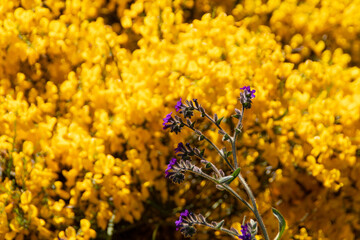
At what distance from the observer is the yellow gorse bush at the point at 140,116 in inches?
123

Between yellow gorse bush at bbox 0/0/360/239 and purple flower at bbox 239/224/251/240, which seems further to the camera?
yellow gorse bush at bbox 0/0/360/239

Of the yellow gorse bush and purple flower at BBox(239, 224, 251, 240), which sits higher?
the yellow gorse bush

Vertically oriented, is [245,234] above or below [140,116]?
below

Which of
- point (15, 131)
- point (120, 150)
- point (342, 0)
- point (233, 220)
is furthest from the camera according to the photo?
point (342, 0)

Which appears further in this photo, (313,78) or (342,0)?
(342,0)

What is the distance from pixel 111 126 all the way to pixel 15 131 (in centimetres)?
58

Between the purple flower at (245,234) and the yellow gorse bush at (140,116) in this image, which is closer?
the purple flower at (245,234)

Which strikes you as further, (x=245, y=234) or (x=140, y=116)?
(x=140, y=116)

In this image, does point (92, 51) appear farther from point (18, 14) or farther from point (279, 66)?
point (279, 66)

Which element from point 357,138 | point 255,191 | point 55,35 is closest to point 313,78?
point 357,138

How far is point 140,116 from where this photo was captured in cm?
322

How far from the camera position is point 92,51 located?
11.3 ft

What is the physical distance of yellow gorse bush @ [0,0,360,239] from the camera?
3.12 meters

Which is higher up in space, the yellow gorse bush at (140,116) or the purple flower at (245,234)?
the yellow gorse bush at (140,116)
